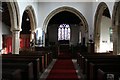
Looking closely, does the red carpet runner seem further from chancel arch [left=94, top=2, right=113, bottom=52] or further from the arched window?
the arched window

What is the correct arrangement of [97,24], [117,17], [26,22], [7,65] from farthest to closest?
[26,22]
[97,24]
[117,17]
[7,65]

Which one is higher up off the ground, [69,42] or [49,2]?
[49,2]

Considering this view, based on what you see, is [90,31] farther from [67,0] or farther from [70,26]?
[70,26]

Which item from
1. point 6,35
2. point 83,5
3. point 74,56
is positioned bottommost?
point 74,56

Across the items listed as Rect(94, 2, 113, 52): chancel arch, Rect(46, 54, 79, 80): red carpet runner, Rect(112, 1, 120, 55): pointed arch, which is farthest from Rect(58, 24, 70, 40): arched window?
Rect(112, 1, 120, 55): pointed arch

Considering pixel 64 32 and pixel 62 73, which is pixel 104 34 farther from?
pixel 64 32

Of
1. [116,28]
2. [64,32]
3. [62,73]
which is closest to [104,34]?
[116,28]

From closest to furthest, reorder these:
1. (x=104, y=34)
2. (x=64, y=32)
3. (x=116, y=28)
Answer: (x=116, y=28) < (x=104, y=34) < (x=64, y=32)

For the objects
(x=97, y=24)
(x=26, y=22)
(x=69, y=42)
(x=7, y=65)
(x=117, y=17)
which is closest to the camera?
(x=7, y=65)

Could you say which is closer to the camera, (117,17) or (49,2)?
(117,17)

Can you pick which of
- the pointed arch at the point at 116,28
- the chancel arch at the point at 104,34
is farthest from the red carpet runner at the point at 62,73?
the chancel arch at the point at 104,34

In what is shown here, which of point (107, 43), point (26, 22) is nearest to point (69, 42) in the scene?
point (26, 22)

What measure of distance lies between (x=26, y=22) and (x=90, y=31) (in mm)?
6541

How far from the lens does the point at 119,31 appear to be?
11758mm
